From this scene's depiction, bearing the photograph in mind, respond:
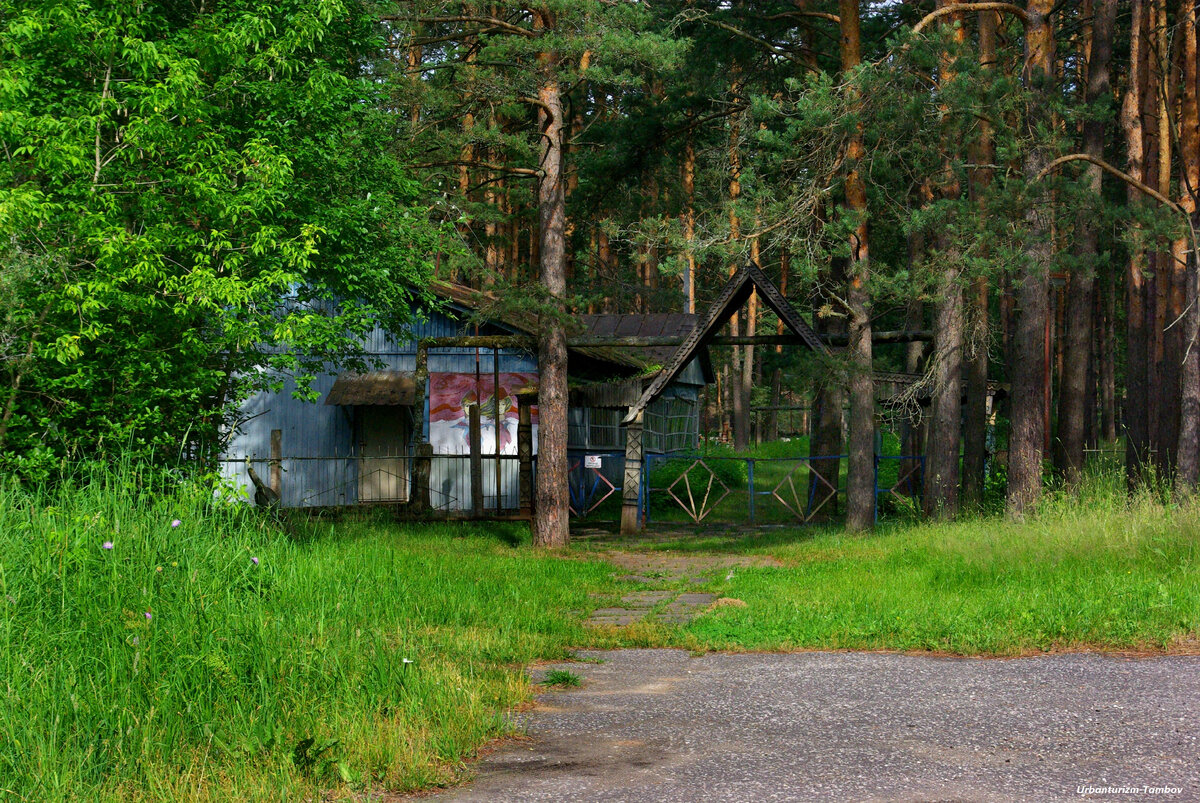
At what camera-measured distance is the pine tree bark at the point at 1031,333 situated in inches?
599

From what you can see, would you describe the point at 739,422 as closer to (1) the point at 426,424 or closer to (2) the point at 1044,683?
(1) the point at 426,424

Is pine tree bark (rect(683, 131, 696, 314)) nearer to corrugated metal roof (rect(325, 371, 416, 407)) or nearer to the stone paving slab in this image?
the stone paving slab

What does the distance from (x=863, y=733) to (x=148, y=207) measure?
30.5ft

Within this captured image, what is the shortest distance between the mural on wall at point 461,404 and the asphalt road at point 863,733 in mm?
16900

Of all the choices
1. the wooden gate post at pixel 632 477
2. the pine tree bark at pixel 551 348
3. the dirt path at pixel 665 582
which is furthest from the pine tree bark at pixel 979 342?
the pine tree bark at pixel 551 348

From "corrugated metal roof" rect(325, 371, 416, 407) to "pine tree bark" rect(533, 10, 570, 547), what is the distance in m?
6.11

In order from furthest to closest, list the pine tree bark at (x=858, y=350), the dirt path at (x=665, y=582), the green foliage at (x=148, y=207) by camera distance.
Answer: the pine tree bark at (x=858, y=350) → the dirt path at (x=665, y=582) → the green foliage at (x=148, y=207)

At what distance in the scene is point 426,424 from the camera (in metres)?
24.1

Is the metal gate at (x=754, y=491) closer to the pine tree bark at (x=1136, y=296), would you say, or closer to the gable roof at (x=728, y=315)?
the gable roof at (x=728, y=315)

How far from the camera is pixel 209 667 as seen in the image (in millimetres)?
5703

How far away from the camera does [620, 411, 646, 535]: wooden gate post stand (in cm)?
2139

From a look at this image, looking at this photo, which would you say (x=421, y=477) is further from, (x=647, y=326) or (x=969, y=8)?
(x=647, y=326)

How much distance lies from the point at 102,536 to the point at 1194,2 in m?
22.1

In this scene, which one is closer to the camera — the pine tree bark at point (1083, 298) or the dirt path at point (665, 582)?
the dirt path at point (665, 582)
